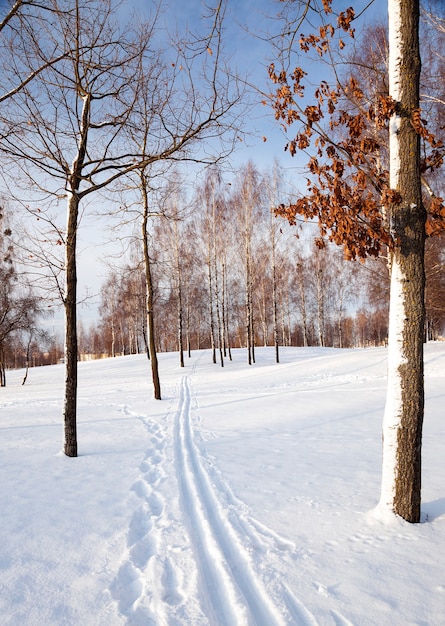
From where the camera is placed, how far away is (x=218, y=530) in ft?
10.4

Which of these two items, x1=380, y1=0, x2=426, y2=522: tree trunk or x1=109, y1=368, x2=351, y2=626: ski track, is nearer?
x1=109, y1=368, x2=351, y2=626: ski track

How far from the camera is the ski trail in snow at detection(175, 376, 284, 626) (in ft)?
7.02

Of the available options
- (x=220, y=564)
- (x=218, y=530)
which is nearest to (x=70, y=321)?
(x=218, y=530)

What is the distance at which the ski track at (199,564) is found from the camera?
7.01ft

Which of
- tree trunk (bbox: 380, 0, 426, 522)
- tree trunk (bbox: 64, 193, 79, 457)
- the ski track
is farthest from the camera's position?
tree trunk (bbox: 64, 193, 79, 457)

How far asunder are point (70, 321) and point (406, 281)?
4.96 meters

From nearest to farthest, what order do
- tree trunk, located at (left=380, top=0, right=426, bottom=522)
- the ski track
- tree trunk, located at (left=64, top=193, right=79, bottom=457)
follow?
the ski track
tree trunk, located at (left=380, top=0, right=426, bottom=522)
tree trunk, located at (left=64, top=193, right=79, bottom=457)

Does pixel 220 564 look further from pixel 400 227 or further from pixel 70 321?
pixel 70 321

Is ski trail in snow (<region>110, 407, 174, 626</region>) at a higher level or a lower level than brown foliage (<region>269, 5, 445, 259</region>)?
lower

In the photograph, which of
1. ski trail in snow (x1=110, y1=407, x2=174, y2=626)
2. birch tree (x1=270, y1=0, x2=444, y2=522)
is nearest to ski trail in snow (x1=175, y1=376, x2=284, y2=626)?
ski trail in snow (x1=110, y1=407, x2=174, y2=626)

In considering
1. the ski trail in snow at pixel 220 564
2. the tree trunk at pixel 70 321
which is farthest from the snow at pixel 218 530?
the tree trunk at pixel 70 321

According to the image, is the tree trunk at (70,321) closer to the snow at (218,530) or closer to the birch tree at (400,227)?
the snow at (218,530)

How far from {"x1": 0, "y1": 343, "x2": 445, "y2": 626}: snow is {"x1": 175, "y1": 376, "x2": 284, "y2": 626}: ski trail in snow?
0.5 inches

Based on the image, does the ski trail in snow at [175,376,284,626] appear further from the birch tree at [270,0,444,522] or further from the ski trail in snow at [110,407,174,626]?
the birch tree at [270,0,444,522]
